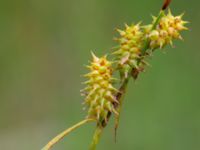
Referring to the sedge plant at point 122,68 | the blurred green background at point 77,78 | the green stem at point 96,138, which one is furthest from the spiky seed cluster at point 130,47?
the blurred green background at point 77,78

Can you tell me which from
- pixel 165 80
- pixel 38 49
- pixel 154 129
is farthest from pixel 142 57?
pixel 38 49

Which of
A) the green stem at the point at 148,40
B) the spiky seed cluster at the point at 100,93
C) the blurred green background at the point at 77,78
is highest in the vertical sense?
the blurred green background at the point at 77,78

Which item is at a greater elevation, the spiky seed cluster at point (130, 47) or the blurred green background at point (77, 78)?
the blurred green background at point (77, 78)

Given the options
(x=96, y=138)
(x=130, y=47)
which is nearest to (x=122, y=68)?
(x=130, y=47)

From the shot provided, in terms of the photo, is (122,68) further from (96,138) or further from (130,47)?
(96,138)

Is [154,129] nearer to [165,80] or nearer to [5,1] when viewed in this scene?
[165,80]

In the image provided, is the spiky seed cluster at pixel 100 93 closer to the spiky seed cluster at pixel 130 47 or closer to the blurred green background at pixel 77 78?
the spiky seed cluster at pixel 130 47

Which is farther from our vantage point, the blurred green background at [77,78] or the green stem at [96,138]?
the blurred green background at [77,78]
